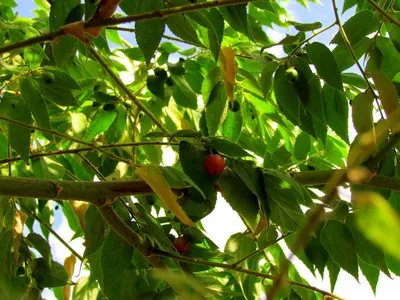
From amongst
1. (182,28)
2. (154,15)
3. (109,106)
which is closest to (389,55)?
(182,28)

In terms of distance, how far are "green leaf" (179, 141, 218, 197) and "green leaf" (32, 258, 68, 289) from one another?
1.39 ft

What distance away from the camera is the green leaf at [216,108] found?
3.32 ft

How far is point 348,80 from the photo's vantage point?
110cm

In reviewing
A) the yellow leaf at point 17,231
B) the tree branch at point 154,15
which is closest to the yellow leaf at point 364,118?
the tree branch at point 154,15

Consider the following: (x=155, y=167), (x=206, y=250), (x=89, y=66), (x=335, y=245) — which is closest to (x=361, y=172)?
(x=155, y=167)

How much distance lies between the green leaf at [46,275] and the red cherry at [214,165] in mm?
452

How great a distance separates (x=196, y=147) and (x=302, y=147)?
43cm

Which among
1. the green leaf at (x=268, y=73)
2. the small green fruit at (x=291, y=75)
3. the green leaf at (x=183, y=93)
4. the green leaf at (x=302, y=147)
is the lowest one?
the green leaf at (x=302, y=147)

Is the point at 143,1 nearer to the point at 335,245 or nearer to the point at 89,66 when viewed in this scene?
the point at 335,245

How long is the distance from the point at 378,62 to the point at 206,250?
0.44 meters

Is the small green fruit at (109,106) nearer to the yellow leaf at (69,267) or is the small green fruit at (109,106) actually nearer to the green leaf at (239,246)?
the yellow leaf at (69,267)

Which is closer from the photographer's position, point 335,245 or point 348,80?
point 335,245

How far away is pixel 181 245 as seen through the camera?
1.09 metres

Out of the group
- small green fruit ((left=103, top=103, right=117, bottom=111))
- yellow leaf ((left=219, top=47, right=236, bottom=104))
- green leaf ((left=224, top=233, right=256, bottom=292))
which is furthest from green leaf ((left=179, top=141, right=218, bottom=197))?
small green fruit ((left=103, top=103, right=117, bottom=111))
